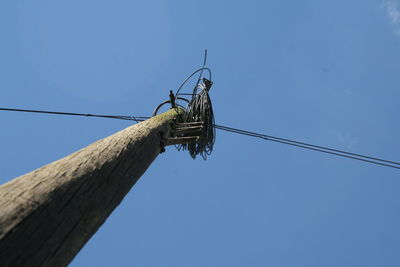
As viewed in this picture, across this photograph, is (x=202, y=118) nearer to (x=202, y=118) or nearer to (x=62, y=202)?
(x=202, y=118)

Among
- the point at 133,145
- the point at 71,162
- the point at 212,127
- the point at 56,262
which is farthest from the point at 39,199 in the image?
the point at 212,127

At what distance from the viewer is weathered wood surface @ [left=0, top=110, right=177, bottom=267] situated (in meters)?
1.60

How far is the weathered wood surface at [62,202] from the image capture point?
5.24ft

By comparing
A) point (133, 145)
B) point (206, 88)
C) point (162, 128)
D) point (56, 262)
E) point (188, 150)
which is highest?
point (206, 88)

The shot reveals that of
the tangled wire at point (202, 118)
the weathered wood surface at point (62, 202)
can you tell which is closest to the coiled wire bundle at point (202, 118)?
the tangled wire at point (202, 118)

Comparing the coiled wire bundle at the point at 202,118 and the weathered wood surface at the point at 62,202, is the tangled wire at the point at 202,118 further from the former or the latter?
the weathered wood surface at the point at 62,202

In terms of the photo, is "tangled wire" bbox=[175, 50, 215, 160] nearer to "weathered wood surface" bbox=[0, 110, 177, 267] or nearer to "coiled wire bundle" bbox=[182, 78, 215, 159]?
"coiled wire bundle" bbox=[182, 78, 215, 159]

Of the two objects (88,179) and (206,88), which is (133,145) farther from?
(206,88)

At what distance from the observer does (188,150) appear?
6.55m

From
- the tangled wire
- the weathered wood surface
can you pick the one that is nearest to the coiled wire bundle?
the tangled wire

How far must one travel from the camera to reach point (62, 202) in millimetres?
1906

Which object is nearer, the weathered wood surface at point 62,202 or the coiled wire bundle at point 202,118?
the weathered wood surface at point 62,202

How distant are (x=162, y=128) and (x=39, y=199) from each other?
2566mm

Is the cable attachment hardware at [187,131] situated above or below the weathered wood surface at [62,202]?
above
